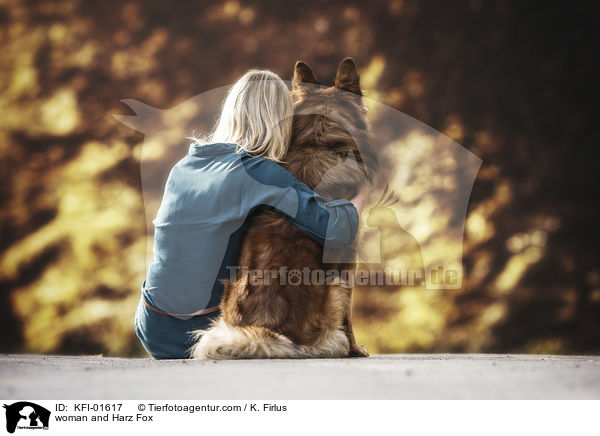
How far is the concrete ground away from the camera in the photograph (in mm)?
1435

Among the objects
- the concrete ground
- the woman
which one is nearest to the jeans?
the woman

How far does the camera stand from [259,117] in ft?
7.42

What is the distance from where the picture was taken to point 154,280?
219 centimetres

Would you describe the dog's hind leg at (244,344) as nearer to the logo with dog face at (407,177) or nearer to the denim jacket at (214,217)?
the denim jacket at (214,217)

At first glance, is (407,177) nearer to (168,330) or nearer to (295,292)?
(295,292)

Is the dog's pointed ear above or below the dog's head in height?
above

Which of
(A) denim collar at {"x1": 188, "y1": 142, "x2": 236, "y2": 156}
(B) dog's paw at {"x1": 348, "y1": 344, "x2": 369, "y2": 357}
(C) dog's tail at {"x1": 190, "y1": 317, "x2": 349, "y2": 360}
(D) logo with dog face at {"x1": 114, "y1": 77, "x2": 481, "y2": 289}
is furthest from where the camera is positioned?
(D) logo with dog face at {"x1": 114, "y1": 77, "x2": 481, "y2": 289}

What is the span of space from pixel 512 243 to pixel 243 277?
232cm

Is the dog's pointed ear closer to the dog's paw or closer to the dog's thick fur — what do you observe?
A: the dog's thick fur

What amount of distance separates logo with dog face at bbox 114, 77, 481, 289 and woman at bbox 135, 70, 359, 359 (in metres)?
1.44

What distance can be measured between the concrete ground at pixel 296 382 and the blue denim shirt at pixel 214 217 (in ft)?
1.47
